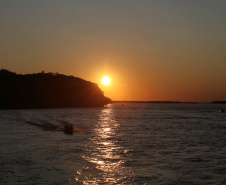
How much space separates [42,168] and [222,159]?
1886 cm

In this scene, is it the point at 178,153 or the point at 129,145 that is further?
the point at 129,145

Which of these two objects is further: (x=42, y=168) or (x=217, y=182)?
(x=42, y=168)

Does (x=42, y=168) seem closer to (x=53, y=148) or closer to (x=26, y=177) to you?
(x=26, y=177)

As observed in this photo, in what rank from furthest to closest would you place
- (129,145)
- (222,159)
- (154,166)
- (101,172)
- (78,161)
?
(129,145) < (222,159) < (78,161) < (154,166) < (101,172)

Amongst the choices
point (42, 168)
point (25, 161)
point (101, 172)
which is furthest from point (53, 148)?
point (101, 172)

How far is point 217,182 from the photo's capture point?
20844 mm

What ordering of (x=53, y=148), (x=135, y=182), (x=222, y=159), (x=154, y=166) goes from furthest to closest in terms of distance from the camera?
(x=53, y=148), (x=222, y=159), (x=154, y=166), (x=135, y=182)

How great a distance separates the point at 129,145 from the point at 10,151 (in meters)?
15.8

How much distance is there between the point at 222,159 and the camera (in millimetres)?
29375

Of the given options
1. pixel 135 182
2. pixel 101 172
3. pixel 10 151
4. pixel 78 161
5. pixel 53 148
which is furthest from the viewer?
pixel 53 148

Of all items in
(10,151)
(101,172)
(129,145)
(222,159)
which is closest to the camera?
(101,172)

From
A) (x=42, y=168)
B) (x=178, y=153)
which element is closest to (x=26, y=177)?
(x=42, y=168)

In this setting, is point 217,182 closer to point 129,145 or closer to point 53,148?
point 129,145

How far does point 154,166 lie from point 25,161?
12670 mm
